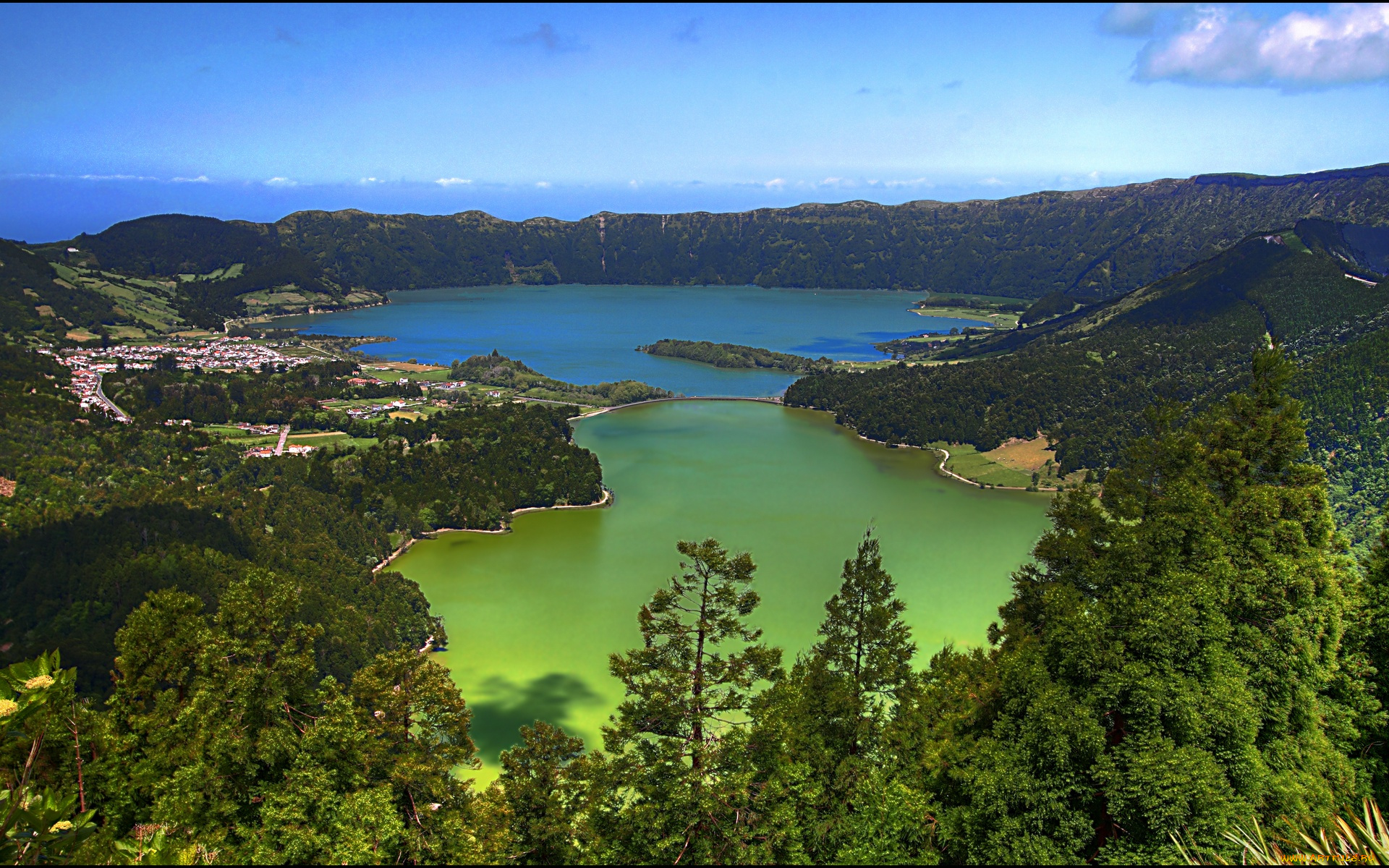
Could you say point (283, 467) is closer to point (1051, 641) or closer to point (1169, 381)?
point (1051, 641)

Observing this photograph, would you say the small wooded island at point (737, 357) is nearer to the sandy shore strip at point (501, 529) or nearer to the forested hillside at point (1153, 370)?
the forested hillside at point (1153, 370)

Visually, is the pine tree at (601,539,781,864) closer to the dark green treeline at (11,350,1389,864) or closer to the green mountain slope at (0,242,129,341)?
the dark green treeline at (11,350,1389,864)

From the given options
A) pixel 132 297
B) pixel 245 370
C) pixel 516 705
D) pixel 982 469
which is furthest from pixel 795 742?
pixel 132 297

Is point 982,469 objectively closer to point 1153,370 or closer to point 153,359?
point 1153,370

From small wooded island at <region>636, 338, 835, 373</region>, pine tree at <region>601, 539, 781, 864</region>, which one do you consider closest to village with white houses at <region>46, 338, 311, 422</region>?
small wooded island at <region>636, 338, 835, 373</region>

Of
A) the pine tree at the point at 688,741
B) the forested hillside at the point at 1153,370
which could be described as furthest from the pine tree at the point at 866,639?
the forested hillside at the point at 1153,370

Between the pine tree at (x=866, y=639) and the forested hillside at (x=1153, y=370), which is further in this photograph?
the forested hillside at (x=1153, y=370)
